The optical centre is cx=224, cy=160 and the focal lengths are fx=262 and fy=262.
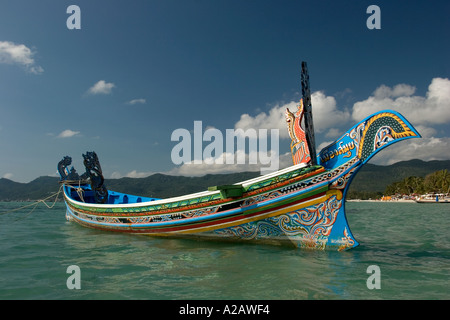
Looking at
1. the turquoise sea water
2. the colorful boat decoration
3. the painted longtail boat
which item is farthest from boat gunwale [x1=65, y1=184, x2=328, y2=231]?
the colorful boat decoration

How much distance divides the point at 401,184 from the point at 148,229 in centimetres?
11161

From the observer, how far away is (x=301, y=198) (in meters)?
6.90

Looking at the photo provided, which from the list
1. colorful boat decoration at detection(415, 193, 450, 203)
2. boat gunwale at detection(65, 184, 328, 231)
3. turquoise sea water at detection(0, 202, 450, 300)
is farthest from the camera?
colorful boat decoration at detection(415, 193, 450, 203)

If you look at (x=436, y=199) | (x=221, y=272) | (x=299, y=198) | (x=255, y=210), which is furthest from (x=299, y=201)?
(x=436, y=199)

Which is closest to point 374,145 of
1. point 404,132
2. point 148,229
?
point 404,132

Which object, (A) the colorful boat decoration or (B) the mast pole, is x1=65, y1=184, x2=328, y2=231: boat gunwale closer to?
(B) the mast pole

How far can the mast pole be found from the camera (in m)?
7.23

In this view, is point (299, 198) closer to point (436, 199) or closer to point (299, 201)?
point (299, 201)

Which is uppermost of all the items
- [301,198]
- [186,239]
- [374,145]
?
[374,145]

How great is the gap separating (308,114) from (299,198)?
2390 millimetres

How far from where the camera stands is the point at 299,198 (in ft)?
22.7

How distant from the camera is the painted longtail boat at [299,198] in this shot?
21.6 feet
